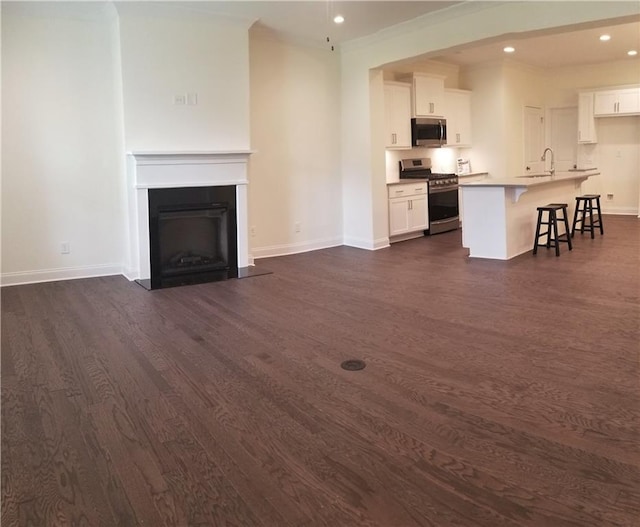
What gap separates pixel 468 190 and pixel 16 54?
5293mm

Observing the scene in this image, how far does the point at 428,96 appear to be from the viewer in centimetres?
880

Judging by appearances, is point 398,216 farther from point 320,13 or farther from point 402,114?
point 320,13

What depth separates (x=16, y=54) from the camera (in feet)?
18.4

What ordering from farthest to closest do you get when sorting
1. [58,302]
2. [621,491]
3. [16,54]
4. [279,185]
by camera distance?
[279,185] → [16,54] → [58,302] → [621,491]

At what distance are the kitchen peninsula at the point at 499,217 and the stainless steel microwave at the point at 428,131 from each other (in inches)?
85.0

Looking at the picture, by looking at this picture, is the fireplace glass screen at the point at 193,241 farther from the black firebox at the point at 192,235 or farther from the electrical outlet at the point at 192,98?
the electrical outlet at the point at 192,98

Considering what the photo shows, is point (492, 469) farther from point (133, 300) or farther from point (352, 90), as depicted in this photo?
point (352, 90)

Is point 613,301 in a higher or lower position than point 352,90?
lower

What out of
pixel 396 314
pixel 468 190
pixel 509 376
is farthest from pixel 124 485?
pixel 468 190

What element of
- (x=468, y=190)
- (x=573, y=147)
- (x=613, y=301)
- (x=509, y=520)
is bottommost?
(x=509, y=520)

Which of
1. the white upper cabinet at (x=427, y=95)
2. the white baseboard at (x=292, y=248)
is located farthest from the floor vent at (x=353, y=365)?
the white upper cabinet at (x=427, y=95)

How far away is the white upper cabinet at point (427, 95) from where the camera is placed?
8586 mm

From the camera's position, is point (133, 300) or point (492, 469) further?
point (133, 300)

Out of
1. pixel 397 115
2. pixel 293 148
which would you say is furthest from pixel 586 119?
pixel 293 148
